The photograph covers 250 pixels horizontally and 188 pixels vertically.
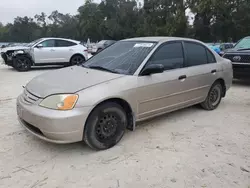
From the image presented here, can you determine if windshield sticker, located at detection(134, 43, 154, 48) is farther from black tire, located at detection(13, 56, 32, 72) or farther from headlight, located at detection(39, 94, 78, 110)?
black tire, located at detection(13, 56, 32, 72)

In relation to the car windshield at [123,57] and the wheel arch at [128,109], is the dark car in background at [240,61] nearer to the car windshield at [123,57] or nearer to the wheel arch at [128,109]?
the car windshield at [123,57]

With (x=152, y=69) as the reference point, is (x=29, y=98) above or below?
below

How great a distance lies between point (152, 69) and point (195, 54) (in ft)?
4.83

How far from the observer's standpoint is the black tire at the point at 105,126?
3.21 metres

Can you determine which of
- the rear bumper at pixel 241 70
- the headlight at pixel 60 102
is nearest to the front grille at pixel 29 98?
the headlight at pixel 60 102

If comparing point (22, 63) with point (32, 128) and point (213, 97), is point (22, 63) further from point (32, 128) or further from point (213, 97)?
point (213, 97)

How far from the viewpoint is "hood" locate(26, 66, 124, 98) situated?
10.6 feet

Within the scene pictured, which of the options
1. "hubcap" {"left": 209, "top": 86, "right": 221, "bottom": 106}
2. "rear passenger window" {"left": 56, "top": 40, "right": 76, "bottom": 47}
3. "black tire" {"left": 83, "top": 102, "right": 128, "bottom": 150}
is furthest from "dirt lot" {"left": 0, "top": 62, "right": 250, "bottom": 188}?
"rear passenger window" {"left": 56, "top": 40, "right": 76, "bottom": 47}

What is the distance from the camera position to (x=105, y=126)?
3.37 m

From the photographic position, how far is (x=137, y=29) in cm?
4628

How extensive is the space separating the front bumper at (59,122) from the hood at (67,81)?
0.26 m

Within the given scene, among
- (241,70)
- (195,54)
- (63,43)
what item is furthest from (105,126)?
(63,43)

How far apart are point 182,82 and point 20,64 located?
29.6ft

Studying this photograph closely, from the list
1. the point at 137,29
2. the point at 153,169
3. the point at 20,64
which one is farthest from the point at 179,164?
the point at 137,29
